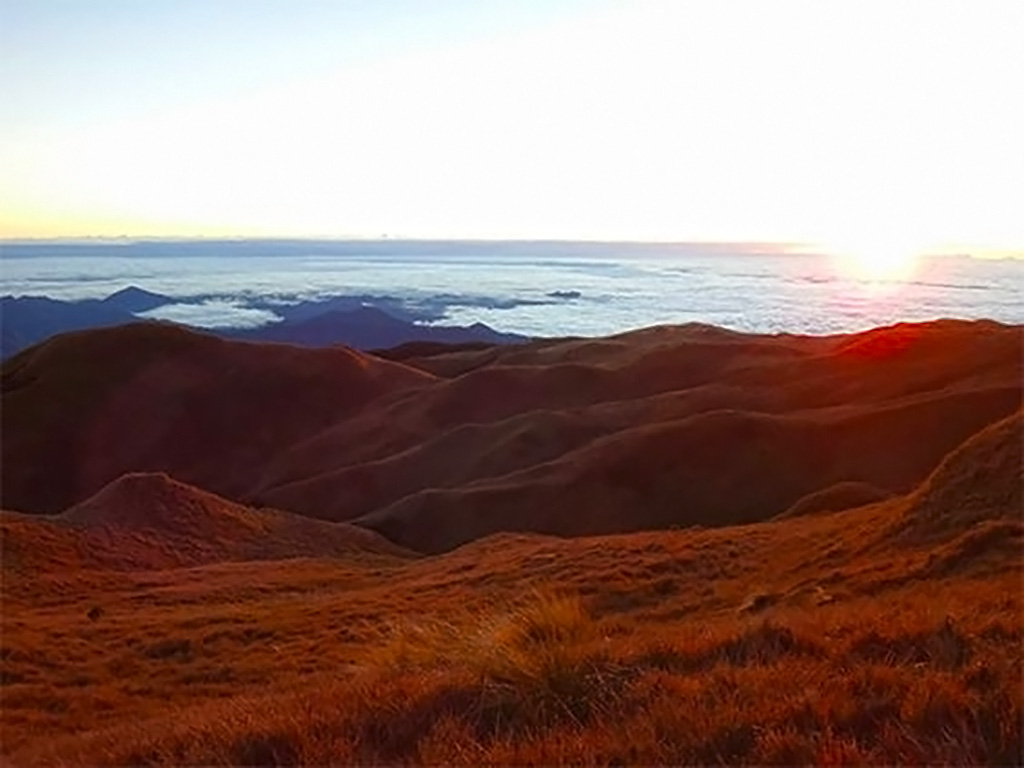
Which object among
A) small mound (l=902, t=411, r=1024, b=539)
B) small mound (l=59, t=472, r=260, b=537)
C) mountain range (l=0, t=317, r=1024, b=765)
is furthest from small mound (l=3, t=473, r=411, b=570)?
small mound (l=902, t=411, r=1024, b=539)

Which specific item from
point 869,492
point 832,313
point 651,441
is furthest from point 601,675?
point 832,313

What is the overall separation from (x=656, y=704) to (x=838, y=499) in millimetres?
30206

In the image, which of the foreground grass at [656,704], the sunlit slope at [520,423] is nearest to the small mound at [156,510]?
the sunlit slope at [520,423]

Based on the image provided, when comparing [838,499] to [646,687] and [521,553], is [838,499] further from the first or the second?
[646,687]

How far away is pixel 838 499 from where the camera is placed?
3506 centimetres

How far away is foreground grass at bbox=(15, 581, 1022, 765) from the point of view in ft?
18.9

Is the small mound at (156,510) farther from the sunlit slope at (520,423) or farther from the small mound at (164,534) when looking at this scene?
the sunlit slope at (520,423)

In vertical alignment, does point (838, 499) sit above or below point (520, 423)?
above

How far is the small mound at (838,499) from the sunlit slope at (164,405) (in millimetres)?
48115

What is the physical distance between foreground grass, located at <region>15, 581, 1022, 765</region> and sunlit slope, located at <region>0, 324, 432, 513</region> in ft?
224

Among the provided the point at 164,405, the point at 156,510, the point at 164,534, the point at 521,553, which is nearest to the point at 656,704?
the point at 521,553

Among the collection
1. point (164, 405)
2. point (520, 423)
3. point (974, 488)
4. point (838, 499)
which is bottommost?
point (164, 405)

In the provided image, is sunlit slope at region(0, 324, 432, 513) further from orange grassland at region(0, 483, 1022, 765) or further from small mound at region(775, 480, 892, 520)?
orange grassland at region(0, 483, 1022, 765)

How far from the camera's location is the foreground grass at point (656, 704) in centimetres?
575
